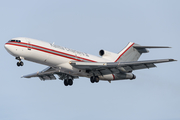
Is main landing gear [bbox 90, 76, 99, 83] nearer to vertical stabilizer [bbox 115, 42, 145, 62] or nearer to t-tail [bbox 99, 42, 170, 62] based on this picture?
t-tail [bbox 99, 42, 170, 62]

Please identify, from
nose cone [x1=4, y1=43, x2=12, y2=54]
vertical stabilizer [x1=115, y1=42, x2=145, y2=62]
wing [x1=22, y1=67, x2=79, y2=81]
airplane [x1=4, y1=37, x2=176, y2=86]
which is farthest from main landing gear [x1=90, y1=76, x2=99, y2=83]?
nose cone [x1=4, y1=43, x2=12, y2=54]

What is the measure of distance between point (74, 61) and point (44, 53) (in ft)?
11.6

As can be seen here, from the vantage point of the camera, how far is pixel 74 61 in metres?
34.1

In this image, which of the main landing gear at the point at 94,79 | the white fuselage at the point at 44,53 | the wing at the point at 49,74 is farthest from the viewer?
the wing at the point at 49,74

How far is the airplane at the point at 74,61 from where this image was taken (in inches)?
1238

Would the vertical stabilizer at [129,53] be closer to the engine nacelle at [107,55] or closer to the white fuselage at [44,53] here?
the engine nacelle at [107,55]

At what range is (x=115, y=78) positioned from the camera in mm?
38312

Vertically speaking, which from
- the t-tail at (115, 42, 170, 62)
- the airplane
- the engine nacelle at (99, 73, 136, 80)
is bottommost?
the engine nacelle at (99, 73, 136, 80)

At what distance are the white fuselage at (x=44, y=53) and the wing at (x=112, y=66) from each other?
0.85 m

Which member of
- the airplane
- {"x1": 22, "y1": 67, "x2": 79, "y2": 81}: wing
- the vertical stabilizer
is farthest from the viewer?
the vertical stabilizer

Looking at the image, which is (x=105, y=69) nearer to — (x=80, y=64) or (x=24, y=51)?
(x=80, y=64)

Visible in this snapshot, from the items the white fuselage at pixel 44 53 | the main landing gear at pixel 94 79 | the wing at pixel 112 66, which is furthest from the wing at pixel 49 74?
the main landing gear at pixel 94 79

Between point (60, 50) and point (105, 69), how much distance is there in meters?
5.69

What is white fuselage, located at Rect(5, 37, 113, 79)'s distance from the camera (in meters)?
31.2
